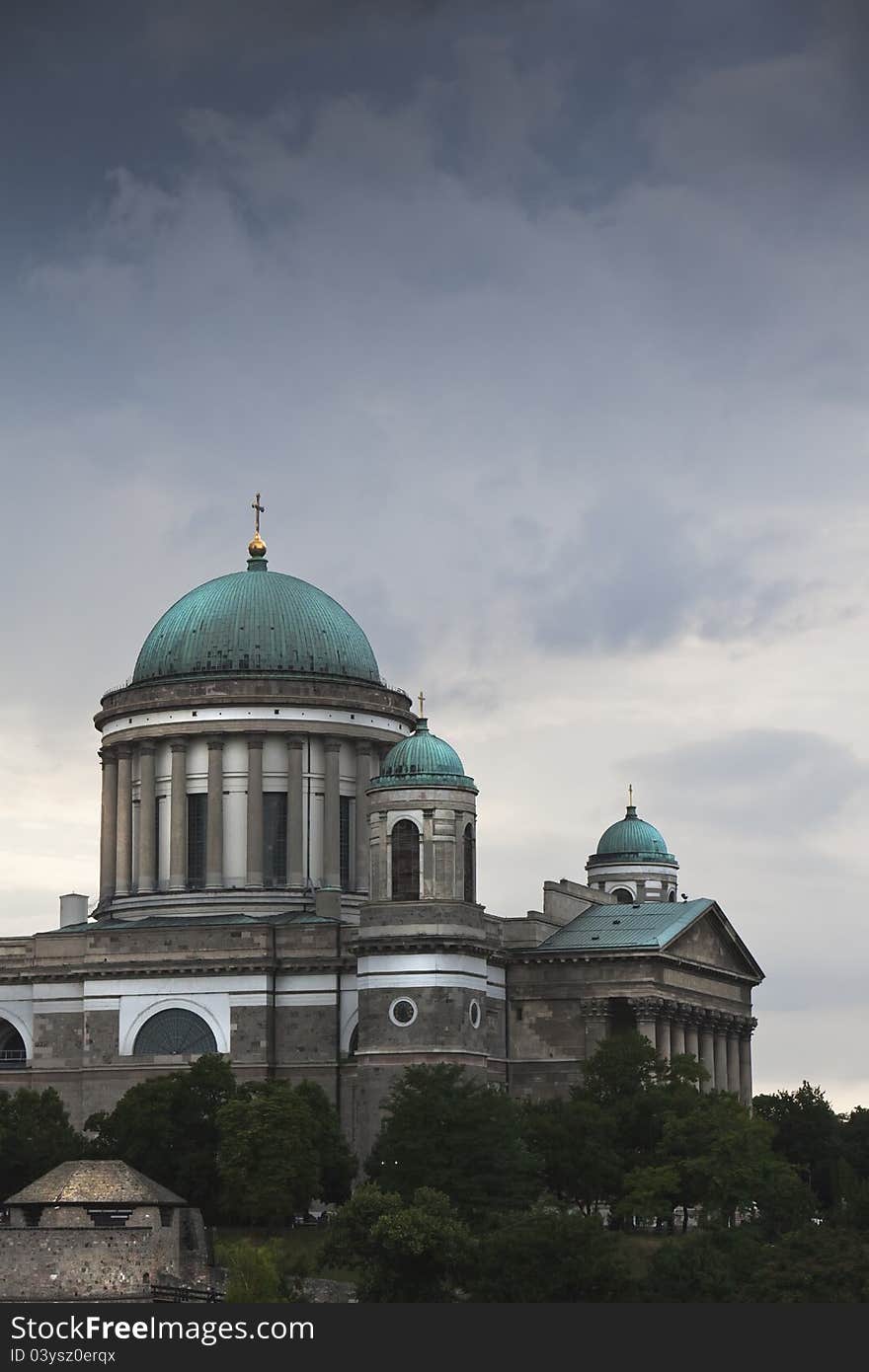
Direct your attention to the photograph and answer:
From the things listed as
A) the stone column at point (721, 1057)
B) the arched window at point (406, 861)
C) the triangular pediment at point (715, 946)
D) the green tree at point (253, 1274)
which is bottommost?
the green tree at point (253, 1274)

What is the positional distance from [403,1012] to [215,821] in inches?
650

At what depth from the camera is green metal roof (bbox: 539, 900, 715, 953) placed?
13450 centimetres

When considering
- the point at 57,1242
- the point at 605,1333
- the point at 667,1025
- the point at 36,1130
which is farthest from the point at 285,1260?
the point at 667,1025

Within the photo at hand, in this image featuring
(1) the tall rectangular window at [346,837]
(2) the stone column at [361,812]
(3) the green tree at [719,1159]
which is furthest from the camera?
(2) the stone column at [361,812]

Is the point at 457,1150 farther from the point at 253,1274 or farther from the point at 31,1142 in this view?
the point at 31,1142

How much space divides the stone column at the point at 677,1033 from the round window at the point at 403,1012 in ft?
46.7

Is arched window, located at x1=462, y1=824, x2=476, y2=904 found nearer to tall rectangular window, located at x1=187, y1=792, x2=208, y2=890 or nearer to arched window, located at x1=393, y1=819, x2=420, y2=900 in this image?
arched window, located at x1=393, y1=819, x2=420, y2=900

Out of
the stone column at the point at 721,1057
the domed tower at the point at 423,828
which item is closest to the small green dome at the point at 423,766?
the domed tower at the point at 423,828

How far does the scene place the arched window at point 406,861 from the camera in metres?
127

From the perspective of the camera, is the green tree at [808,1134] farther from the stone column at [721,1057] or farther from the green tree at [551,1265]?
the green tree at [551,1265]

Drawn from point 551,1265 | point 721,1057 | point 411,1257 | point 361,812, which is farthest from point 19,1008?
point 551,1265

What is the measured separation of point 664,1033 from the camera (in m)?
134

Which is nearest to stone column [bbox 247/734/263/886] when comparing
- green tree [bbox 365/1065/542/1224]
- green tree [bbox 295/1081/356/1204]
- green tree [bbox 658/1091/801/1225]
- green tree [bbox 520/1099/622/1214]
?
green tree [bbox 295/1081/356/1204]

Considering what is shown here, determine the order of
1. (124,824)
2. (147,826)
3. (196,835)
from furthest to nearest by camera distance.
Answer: (124,824), (147,826), (196,835)
